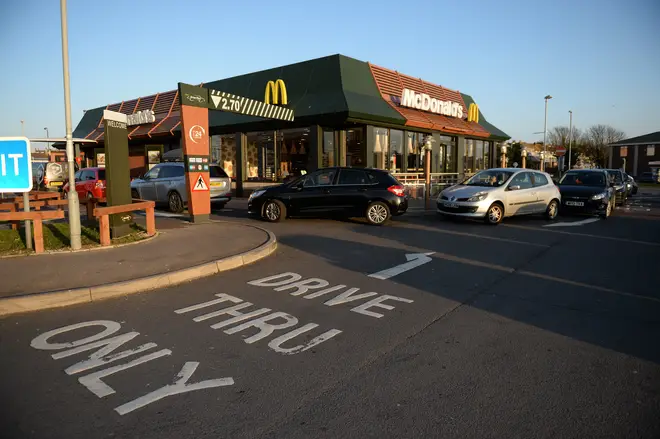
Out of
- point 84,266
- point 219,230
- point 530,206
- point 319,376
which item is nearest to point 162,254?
point 84,266

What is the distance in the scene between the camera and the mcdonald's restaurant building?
20062mm

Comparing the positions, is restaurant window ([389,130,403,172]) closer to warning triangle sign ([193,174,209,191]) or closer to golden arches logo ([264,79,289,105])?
golden arches logo ([264,79,289,105])

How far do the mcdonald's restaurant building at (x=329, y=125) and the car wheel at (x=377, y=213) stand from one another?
21.7 ft

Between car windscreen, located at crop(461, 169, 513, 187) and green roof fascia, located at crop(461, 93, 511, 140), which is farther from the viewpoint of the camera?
green roof fascia, located at crop(461, 93, 511, 140)

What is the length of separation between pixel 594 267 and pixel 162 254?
7375 mm

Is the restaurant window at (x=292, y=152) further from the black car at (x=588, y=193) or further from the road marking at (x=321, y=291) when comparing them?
the road marking at (x=321, y=291)

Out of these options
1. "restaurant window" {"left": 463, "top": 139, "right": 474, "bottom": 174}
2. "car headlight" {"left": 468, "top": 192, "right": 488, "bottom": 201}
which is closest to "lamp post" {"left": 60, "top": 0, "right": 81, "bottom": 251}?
"car headlight" {"left": 468, "top": 192, "right": 488, "bottom": 201}

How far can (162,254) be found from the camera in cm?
786

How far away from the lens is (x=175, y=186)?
16.0 m

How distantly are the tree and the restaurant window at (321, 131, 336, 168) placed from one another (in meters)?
67.6

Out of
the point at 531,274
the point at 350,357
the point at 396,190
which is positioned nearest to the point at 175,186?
the point at 396,190

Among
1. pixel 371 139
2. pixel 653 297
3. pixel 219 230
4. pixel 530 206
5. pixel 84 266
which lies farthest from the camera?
pixel 371 139

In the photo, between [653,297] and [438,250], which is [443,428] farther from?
[438,250]

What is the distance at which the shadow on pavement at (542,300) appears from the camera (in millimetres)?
4457
